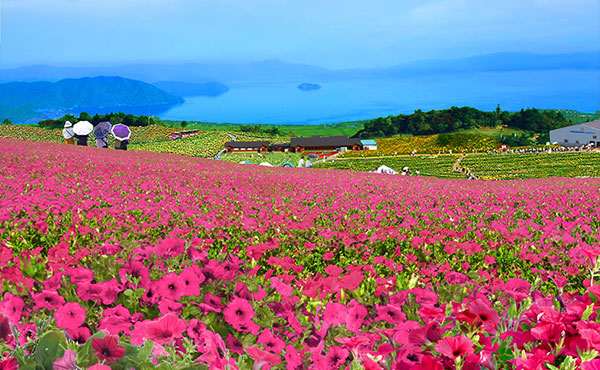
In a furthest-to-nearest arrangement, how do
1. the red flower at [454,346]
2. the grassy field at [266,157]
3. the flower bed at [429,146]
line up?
1. the flower bed at [429,146]
2. the grassy field at [266,157]
3. the red flower at [454,346]

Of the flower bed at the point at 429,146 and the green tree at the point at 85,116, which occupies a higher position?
the green tree at the point at 85,116

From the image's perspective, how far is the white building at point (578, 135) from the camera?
106350mm

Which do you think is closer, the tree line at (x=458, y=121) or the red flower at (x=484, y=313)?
the red flower at (x=484, y=313)

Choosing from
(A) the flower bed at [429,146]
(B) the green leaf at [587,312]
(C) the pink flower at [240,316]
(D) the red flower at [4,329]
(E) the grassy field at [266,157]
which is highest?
(A) the flower bed at [429,146]

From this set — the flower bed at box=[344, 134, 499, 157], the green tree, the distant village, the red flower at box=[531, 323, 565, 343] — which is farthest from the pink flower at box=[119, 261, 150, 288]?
the green tree

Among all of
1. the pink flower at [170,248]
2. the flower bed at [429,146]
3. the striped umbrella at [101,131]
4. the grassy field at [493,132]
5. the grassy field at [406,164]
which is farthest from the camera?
the grassy field at [493,132]

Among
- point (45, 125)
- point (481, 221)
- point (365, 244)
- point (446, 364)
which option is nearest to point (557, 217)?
point (481, 221)

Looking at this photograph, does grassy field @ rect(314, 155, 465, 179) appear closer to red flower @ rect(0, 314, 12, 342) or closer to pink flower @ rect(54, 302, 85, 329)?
pink flower @ rect(54, 302, 85, 329)

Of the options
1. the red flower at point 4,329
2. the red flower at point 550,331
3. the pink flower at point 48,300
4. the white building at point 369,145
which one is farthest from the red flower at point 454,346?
the white building at point 369,145

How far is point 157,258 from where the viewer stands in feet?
12.8

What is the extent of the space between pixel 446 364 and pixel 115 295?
2330 millimetres

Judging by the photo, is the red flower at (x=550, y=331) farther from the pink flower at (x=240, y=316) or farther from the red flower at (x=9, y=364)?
the red flower at (x=9, y=364)

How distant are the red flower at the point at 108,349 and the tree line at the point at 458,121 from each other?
145 m

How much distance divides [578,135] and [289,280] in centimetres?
13004
